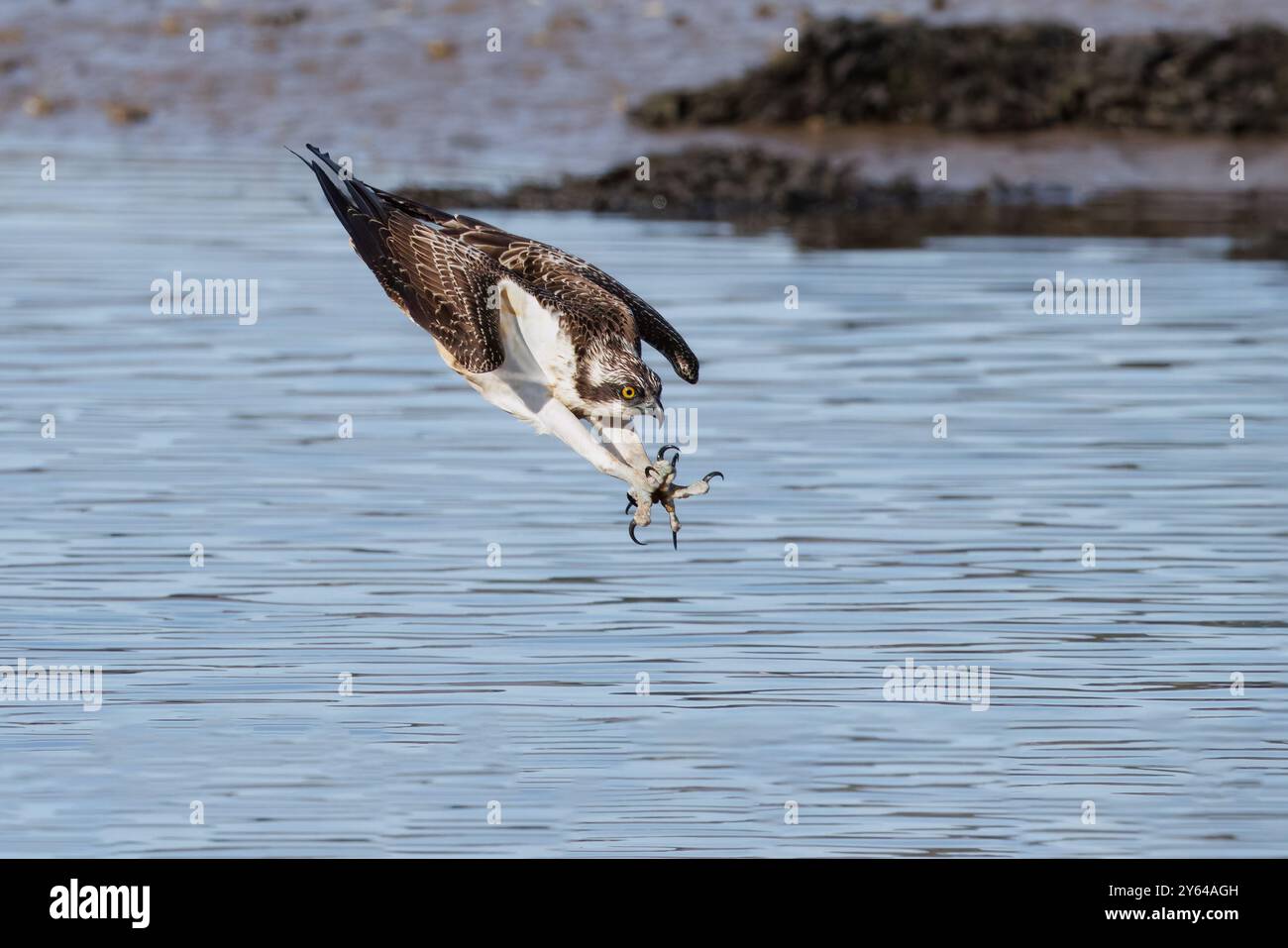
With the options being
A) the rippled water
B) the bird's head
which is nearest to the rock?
the rippled water

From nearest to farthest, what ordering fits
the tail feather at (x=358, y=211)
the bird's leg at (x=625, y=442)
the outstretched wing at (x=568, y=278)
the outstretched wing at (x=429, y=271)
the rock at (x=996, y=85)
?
the bird's leg at (x=625, y=442), the outstretched wing at (x=429, y=271), the outstretched wing at (x=568, y=278), the tail feather at (x=358, y=211), the rock at (x=996, y=85)

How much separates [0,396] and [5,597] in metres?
6.26

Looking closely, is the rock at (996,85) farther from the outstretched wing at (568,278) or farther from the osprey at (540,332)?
the osprey at (540,332)

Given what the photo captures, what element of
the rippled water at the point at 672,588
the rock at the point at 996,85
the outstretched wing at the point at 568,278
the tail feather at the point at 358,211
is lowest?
the rippled water at the point at 672,588

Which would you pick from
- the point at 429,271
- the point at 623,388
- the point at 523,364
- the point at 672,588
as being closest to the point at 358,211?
the point at 429,271

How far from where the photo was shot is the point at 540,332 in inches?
413

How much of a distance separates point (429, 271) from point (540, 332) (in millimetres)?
544

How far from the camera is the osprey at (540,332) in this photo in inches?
400

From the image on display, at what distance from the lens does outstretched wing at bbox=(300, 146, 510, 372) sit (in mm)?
10430

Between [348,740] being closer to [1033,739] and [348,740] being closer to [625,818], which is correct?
[625,818]

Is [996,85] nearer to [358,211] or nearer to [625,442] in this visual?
[358,211]

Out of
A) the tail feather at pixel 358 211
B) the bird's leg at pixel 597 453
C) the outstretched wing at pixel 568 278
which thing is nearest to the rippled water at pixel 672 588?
the bird's leg at pixel 597 453

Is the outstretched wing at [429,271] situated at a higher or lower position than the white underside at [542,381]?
higher

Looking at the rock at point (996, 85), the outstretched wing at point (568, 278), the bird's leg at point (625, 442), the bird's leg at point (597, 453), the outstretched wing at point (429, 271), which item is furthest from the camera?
the rock at point (996, 85)
